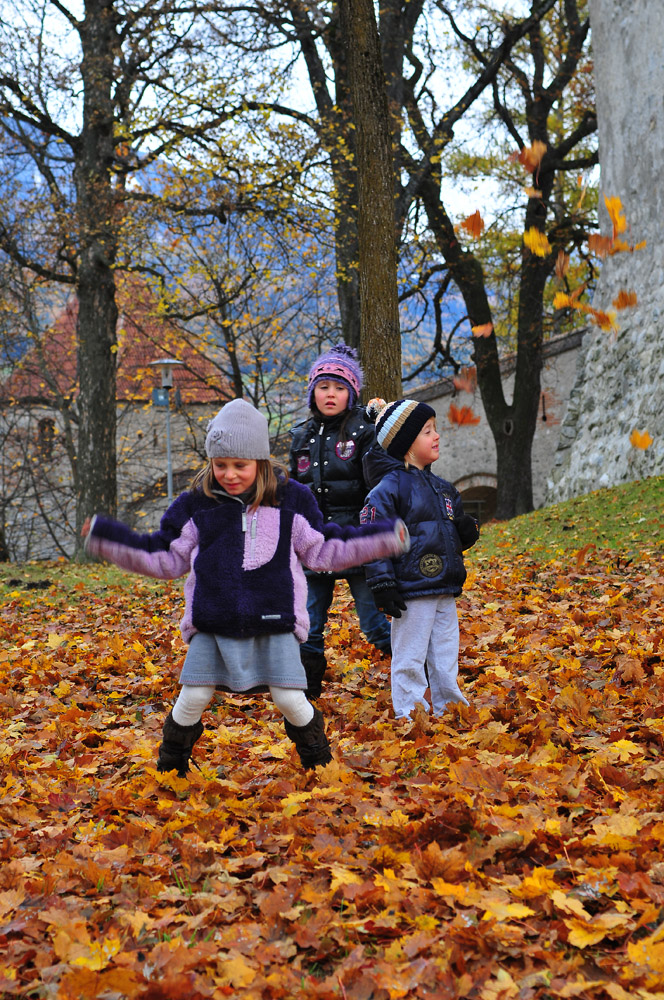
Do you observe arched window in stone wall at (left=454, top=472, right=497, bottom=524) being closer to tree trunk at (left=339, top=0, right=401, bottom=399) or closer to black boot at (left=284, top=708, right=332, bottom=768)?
tree trunk at (left=339, top=0, right=401, bottom=399)

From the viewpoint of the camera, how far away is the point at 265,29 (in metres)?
15.1

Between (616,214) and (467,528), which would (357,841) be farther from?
(616,214)

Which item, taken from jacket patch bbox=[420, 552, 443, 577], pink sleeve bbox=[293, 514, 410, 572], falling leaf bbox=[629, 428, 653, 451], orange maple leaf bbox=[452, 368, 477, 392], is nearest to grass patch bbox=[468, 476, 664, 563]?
falling leaf bbox=[629, 428, 653, 451]

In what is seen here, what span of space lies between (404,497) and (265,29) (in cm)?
1336

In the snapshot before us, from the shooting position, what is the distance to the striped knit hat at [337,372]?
16.1ft

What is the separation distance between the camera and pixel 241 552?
135 inches

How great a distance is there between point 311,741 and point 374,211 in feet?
19.6

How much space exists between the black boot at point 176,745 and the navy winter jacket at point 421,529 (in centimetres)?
106

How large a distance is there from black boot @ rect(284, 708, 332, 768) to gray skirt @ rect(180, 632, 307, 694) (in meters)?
0.24

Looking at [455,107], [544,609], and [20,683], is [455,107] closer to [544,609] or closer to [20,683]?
[544,609]

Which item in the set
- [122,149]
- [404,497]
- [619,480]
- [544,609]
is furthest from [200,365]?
[404,497]

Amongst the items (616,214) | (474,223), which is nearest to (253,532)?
(616,214)

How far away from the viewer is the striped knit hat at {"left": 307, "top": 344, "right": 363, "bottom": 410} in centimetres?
492

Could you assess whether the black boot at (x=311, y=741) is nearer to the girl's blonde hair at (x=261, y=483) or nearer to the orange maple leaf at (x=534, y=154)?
the girl's blonde hair at (x=261, y=483)
